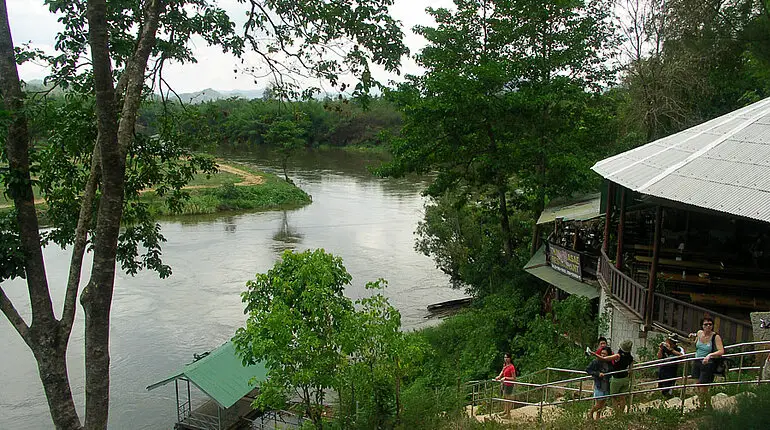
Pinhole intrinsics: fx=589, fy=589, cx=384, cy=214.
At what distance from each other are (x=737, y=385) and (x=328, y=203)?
42537mm

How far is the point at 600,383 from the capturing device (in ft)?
28.0

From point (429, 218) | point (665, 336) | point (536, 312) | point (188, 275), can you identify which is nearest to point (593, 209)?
point (536, 312)

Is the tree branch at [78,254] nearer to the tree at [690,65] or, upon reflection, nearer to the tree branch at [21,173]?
the tree branch at [21,173]

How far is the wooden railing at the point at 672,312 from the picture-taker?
8984 millimetres

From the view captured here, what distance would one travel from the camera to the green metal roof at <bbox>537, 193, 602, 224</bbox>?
16.8m

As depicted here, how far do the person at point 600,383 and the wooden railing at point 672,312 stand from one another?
1.97 meters

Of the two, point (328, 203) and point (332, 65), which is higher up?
point (332, 65)

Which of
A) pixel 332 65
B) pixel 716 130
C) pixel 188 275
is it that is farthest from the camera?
pixel 188 275

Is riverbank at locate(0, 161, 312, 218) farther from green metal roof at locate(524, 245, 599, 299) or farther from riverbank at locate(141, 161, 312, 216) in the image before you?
green metal roof at locate(524, 245, 599, 299)

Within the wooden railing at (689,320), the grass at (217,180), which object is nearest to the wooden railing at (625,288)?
the wooden railing at (689,320)

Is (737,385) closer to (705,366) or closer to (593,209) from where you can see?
(705,366)

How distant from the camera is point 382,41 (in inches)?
322

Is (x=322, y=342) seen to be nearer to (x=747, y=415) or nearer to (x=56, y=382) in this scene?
(x=56, y=382)

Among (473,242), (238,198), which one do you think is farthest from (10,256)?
(238,198)
